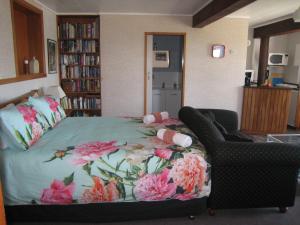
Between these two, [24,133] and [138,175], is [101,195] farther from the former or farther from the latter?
[24,133]

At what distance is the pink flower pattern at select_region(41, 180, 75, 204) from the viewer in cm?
208

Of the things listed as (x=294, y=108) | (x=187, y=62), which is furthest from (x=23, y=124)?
(x=294, y=108)

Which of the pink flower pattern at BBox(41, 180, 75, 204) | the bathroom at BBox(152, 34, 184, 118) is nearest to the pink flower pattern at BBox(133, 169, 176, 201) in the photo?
the pink flower pattern at BBox(41, 180, 75, 204)

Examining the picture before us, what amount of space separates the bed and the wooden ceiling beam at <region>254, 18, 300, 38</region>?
4122 mm

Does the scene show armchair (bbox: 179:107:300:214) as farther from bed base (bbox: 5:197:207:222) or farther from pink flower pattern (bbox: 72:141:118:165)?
pink flower pattern (bbox: 72:141:118:165)

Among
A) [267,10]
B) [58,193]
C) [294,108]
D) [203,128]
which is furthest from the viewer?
[294,108]

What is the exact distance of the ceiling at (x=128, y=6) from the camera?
4039mm

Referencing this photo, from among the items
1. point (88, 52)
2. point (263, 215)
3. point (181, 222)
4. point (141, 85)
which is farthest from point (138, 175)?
point (88, 52)

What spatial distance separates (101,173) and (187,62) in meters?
3.56

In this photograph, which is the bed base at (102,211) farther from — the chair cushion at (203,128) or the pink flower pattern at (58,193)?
the chair cushion at (203,128)

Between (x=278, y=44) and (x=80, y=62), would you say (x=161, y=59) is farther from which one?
(x=278, y=44)

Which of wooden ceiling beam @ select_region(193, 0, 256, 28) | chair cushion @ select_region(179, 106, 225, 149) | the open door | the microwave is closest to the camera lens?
chair cushion @ select_region(179, 106, 225, 149)

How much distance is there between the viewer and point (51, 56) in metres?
4.54

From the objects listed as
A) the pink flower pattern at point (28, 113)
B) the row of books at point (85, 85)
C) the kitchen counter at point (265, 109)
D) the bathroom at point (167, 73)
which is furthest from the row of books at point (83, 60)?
the kitchen counter at point (265, 109)
